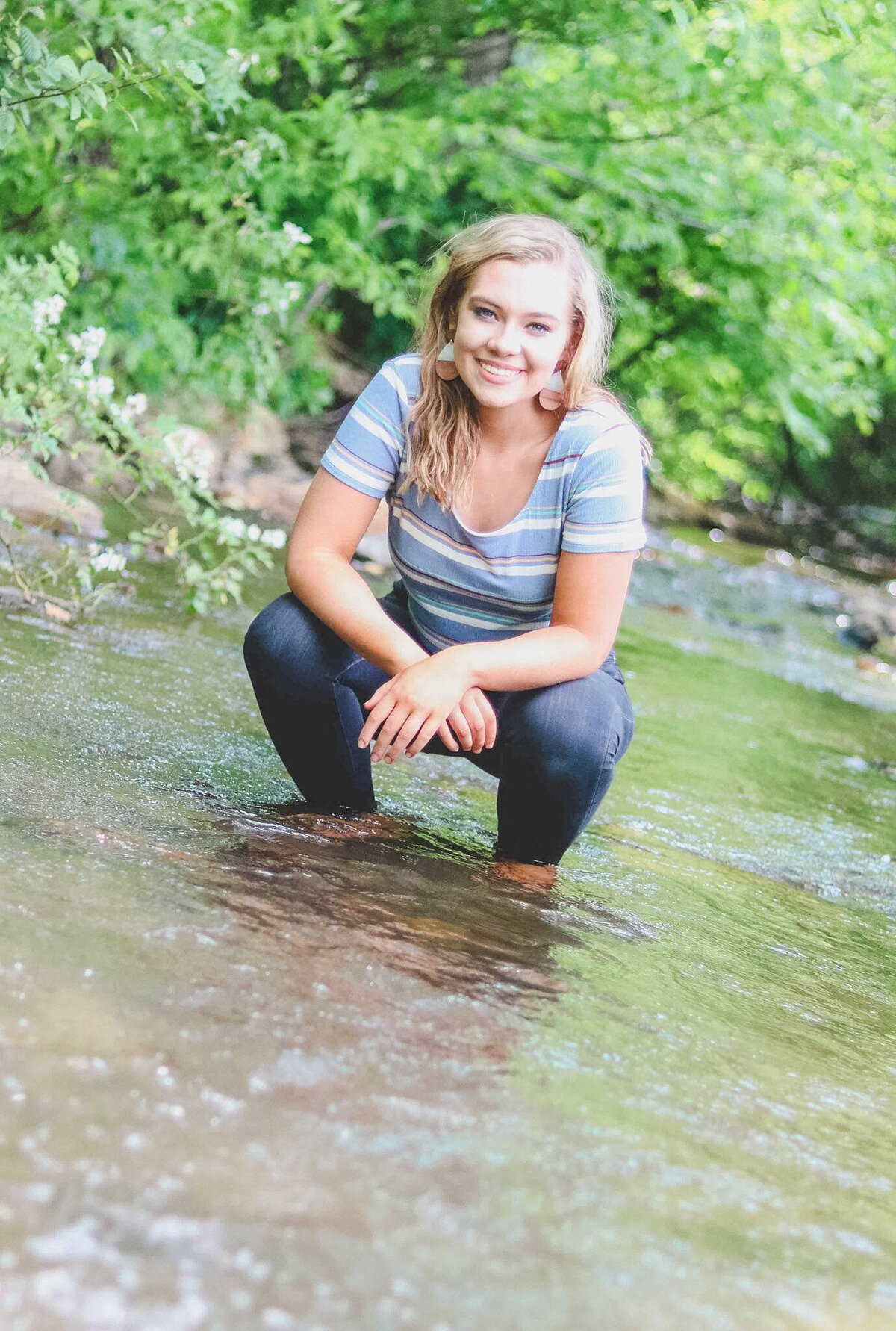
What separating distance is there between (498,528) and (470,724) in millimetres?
408

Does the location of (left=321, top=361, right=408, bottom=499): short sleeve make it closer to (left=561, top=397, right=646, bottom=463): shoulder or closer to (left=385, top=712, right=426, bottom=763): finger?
(left=561, top=397, right=646, bottom=463): shoulder

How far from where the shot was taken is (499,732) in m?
2.48

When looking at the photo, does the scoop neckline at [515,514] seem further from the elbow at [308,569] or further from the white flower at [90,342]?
the white flower at [90,342]

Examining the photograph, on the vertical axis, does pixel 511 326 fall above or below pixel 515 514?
above

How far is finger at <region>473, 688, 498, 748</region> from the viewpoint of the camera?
7.55ft

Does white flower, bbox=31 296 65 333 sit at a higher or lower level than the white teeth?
lower

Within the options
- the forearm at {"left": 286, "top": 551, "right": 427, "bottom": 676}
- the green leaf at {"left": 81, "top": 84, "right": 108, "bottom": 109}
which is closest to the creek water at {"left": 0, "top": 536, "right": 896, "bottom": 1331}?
the forearm at {"left": 286, "top": 551, "right": 427, "bottom": 676}

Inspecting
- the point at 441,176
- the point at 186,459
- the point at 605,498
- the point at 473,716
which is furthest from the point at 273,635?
the point at 441,176

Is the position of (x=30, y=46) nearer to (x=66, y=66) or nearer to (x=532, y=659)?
(x=66, y=66)

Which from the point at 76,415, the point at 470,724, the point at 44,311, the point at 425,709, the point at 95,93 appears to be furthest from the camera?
the point at 76,415

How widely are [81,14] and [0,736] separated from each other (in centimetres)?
304

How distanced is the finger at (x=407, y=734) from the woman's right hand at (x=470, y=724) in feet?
0.07

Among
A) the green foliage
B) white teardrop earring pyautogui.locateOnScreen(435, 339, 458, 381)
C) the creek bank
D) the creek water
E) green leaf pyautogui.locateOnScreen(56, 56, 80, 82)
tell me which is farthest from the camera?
the creek bank

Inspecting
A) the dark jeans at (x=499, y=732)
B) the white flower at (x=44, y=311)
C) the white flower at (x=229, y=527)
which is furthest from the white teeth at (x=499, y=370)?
the white flower at (x=44, y=311)
